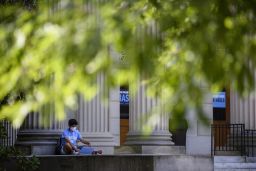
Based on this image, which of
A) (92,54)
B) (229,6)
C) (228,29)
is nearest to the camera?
(92,54)

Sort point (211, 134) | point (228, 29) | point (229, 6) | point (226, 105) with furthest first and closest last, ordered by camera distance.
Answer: point (226, 105), point (211, 134), point (229, 6), point (228, 29)

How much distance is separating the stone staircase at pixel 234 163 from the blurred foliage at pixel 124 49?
16130 millimetres

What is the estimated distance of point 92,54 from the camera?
513cm

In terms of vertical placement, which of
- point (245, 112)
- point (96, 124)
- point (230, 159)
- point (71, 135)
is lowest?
point (230, 159)

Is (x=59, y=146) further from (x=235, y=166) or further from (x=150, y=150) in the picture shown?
(x=235, y=166)

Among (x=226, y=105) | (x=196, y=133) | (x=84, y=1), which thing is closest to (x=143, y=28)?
(x=84, y=1)

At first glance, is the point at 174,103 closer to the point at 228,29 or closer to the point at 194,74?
the point at 194,74

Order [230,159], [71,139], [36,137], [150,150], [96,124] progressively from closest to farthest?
[71,139] < [36,137] < [96,124] < [150,150] < [230,159]

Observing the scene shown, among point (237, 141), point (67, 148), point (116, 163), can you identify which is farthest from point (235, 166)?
point (67, 148)

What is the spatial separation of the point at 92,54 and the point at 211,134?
17.9m

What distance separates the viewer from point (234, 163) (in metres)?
22.3

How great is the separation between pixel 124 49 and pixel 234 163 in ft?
57.1

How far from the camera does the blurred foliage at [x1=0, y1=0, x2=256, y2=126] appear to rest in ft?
17.2

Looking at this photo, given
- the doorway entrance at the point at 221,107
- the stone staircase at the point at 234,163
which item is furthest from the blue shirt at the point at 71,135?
the doorway entrance at the point at 221,107
